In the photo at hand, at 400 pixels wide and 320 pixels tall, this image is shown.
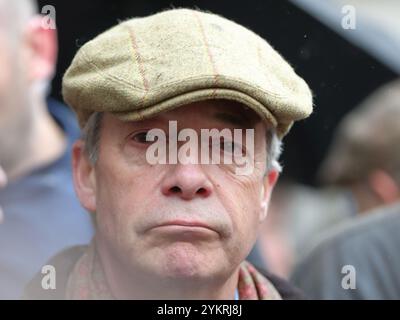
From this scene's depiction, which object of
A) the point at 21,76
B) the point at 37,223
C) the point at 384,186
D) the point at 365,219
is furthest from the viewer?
the point at 384,186

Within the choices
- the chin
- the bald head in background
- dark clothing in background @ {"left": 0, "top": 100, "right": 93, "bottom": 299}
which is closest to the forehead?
the chin

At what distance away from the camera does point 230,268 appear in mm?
1604

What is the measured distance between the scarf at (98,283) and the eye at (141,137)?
0.24m

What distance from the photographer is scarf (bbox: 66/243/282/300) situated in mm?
1679

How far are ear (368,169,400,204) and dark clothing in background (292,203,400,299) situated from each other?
427 mm

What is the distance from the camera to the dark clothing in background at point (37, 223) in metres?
1.99

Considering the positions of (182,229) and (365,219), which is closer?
(182,229)

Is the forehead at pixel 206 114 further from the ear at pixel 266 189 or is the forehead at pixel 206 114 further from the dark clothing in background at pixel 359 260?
the dark clothing in background at pixel 359 260

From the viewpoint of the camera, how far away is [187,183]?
5.03ft

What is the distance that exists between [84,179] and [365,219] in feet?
3.47

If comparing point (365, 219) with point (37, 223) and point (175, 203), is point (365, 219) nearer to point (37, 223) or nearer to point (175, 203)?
point (37, 223)

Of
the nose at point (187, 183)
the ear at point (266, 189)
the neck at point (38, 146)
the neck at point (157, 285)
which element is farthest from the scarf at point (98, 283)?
the neck at point (38, 146)

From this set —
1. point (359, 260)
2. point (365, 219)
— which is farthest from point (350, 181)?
point (359, 260)
